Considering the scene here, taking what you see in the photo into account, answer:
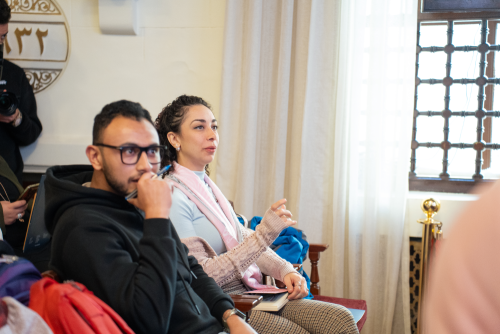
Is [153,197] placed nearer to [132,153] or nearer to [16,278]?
[132,153]

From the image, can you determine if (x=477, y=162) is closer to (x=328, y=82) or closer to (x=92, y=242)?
(x=328, y=82)

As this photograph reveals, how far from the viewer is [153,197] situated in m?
1.29

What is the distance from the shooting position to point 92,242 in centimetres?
118

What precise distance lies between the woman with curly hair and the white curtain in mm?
842

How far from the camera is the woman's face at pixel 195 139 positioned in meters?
2.07

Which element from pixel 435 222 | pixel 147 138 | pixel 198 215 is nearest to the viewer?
pixel 147 138

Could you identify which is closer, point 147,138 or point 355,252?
point 147,138

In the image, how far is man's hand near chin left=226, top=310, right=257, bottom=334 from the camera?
1.42 metres

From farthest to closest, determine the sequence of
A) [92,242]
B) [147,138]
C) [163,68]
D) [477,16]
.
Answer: [163,68] < [477,16] < [147,138] < [92,242]

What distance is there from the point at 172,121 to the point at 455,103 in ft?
6.54

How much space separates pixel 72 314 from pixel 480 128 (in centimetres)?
282

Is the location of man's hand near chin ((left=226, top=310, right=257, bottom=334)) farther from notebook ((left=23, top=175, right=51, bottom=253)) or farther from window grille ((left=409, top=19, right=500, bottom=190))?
window grille ((left=409, top=19, right=500, bottom=190))

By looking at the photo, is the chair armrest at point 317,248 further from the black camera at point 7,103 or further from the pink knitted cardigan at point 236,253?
the black camera at point 7,103

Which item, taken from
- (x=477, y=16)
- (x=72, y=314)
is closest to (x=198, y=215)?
(x=72, y=314)
